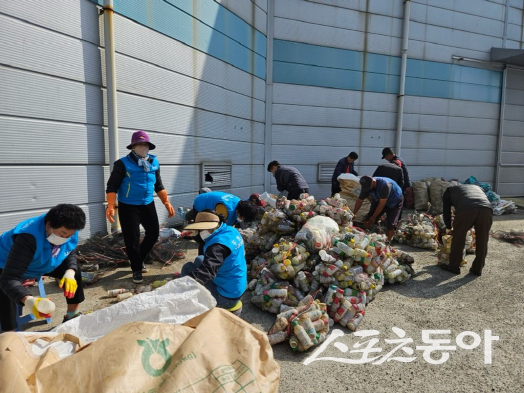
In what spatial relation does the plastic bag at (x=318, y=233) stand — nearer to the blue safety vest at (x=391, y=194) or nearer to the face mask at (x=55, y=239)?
the blue safety vest at (x=391, y=194)

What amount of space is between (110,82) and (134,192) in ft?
6.80

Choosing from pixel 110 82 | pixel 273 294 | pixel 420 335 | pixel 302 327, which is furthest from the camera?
pixel 110 82

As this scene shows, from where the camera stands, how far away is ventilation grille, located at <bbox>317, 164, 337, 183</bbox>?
10.0m

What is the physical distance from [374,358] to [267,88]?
25.1 feet

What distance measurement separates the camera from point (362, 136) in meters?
10.4

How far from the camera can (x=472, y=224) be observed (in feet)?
15.4

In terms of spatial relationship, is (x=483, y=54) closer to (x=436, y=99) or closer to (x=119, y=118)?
(x=436, y=99)

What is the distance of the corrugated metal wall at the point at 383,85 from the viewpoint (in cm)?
955

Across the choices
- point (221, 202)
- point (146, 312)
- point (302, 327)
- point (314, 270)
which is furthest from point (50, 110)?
point (302, 327)

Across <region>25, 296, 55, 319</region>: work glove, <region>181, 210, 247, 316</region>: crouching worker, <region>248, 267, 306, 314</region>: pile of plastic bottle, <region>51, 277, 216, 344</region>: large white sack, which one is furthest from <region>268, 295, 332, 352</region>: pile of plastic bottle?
<region>25, 296, 55, 319</region>: work glove

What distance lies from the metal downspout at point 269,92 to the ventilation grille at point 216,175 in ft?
5.40

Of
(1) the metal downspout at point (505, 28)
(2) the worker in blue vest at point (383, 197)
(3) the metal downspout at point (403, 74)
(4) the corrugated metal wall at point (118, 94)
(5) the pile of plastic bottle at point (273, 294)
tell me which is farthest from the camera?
(1) the metal downspout at point (505, 28)

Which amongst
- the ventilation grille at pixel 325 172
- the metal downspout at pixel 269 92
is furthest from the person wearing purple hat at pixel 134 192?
the ventilation grille at pixel 325 172

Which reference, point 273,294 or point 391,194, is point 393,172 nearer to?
point 391,194
